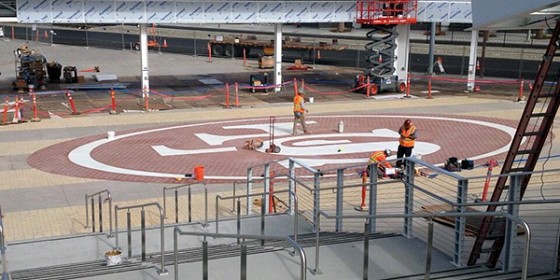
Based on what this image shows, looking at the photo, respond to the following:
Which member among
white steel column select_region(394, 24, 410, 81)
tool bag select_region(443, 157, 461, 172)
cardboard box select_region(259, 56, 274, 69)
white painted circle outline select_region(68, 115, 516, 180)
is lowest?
white painted circle outline select_region(68, 115, 516, 180)

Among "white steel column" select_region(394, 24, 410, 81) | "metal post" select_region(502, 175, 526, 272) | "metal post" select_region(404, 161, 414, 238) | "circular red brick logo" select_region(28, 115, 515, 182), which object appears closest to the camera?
"metal post" select_region(502, 175, 526, 272)

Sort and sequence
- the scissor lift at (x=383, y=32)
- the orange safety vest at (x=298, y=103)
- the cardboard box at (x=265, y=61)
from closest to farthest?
the orange safety vest at (x=298, y=103)
the scissor lift at (x=383, y=32)
the cardboard box at (x=265, y=61)

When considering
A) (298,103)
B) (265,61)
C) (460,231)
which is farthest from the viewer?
(265,61)

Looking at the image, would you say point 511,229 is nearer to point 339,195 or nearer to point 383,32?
point 339,195

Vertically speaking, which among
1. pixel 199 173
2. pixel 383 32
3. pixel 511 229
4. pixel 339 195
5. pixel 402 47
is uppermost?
pixel 383 32

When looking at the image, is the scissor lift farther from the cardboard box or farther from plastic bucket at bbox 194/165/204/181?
plastic bucket at bbox 194/165/204/181

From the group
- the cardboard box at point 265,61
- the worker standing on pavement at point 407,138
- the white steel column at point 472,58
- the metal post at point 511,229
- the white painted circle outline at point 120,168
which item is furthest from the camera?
the cardboard box at point 265,61

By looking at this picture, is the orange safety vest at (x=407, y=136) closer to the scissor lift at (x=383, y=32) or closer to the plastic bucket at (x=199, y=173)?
the plastic bucket at (x=199, y=173)

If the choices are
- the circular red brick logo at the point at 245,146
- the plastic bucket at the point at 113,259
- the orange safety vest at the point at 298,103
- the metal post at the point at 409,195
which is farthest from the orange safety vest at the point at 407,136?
the plastic bucket at the point at 113,259

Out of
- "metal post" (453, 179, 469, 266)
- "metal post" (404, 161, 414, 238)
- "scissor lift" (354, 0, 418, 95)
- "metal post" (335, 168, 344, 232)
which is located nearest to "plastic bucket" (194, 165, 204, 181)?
"metal post" (335, 168, 344, 232)

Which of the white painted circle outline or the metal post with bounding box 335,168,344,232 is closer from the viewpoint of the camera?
the metal post with bounding box 335,168,344,232

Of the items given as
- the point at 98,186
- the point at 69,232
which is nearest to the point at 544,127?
the point at 69,232

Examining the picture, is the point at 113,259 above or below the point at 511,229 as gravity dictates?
below

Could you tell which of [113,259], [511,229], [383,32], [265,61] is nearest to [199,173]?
[113,259]
